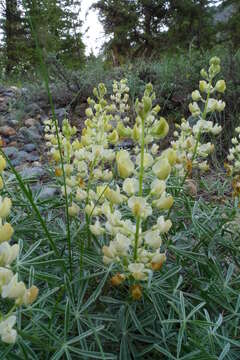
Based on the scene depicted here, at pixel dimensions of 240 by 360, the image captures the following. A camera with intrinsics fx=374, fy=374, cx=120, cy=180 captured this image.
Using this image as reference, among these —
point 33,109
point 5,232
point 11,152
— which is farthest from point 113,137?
point 33,109

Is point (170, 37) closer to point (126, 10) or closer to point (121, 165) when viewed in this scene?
point (126, 10)

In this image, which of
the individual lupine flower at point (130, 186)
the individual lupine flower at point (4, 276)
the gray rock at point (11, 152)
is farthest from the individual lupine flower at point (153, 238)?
the gray rock at point (11, 152)

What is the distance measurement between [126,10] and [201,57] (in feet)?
27.5

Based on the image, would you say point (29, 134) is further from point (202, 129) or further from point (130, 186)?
point (130, 186)

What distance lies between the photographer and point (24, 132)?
3717 millimetres

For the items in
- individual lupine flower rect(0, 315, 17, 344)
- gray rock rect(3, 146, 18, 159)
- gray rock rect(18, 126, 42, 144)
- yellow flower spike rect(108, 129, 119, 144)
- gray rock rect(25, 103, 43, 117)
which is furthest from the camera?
gray rock rect(25, 103, 43, 117)

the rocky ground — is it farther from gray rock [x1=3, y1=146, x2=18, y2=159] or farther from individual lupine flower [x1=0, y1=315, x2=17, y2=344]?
individual lupine flower [x1=0, y1=315, x2=17, y2=344]

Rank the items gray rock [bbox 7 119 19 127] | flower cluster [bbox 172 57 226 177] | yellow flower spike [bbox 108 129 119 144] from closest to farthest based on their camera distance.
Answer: yellow flower spike [bbox 108 129 119 144] < flower cluster [bbox 172 57 226 177] < gray rock [bbox 7 119 19 127]

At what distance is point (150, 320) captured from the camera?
985mm

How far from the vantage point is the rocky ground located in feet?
10.2

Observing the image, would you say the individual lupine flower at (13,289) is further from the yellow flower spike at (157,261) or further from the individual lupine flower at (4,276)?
the yellow flower spike at (157,261)

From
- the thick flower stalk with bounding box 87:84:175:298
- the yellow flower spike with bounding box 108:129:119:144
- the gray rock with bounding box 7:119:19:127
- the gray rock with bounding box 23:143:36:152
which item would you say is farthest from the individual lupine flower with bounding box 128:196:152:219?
the gray rock with bounding box 7:119:19:127

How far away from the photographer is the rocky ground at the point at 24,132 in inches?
123

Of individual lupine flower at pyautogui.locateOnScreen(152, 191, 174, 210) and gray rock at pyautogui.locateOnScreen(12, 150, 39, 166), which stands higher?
individual lupine flower at pyautogui.locateOnScreen(152, 191, 174, 210)
